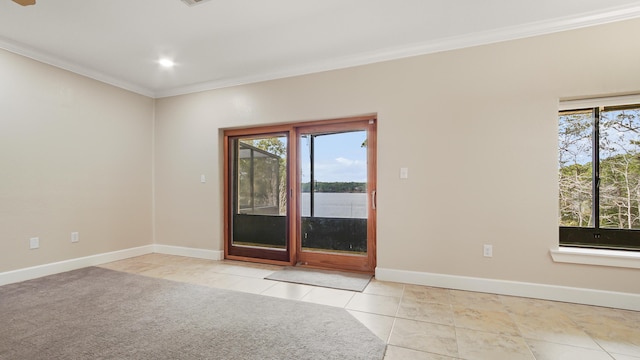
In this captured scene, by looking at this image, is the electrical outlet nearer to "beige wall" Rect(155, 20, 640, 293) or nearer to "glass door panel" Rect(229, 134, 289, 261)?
"beige wall" Rect(155, 20, 640, 293)

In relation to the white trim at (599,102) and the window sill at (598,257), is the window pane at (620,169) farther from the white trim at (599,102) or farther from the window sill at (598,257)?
the window sill at (598,257)

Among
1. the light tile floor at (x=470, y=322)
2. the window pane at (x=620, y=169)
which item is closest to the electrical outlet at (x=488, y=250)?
the light tile floor at (x=470, y=322)

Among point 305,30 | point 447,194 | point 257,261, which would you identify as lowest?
point 257,261

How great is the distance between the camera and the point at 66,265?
366 cm

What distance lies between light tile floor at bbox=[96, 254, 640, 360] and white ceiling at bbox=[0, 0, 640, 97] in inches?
103

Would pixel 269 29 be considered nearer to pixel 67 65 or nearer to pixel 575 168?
pixel 67 65

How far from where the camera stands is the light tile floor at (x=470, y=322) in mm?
1908

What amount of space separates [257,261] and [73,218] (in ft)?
8.08

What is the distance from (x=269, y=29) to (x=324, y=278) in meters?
2.80

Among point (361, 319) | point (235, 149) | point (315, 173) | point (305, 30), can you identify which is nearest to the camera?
point (361, 319)

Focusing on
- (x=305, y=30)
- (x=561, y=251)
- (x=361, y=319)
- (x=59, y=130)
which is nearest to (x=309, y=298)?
(x=361, y=319)

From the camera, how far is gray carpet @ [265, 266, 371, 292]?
3143mm

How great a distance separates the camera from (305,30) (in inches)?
115

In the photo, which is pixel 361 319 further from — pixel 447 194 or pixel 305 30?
pixel 305 30
